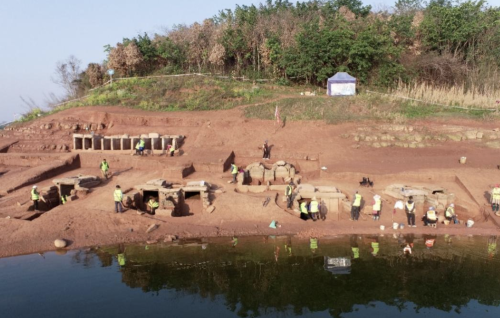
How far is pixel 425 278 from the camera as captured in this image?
35.7ft

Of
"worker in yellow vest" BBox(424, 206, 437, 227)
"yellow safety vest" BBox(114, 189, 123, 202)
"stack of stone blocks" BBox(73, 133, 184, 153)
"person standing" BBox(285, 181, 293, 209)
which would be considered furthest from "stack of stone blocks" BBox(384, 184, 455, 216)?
"stack of stone blocks" BBox(73, 133, 184, 153)

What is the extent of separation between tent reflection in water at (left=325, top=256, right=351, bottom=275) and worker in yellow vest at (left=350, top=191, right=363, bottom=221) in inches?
111

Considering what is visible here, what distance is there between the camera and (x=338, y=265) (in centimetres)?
1152

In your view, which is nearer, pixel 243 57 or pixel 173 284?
pixel 173 284

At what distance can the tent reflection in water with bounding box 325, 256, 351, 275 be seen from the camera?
11.2 meters

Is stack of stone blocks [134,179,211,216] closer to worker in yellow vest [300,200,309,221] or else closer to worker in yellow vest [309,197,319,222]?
worker in yellow vest [300,200,309,221]

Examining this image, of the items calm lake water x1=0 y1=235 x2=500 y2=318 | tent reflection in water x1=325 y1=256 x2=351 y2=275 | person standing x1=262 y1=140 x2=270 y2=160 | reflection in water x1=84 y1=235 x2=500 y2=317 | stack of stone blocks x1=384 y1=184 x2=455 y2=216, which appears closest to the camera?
calm lake water x1=0 y1=235 x2=500 y2=318

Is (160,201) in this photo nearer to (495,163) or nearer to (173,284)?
(173,284)

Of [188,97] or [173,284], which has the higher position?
[188,97]

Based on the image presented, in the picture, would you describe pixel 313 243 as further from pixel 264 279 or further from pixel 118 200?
pixel 118 200

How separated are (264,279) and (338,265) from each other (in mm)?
2254

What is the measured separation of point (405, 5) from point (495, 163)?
87.5 feet

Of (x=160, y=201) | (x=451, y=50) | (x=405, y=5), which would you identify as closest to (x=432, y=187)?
(x=160, y=201)

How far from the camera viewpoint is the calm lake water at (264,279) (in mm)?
9578
